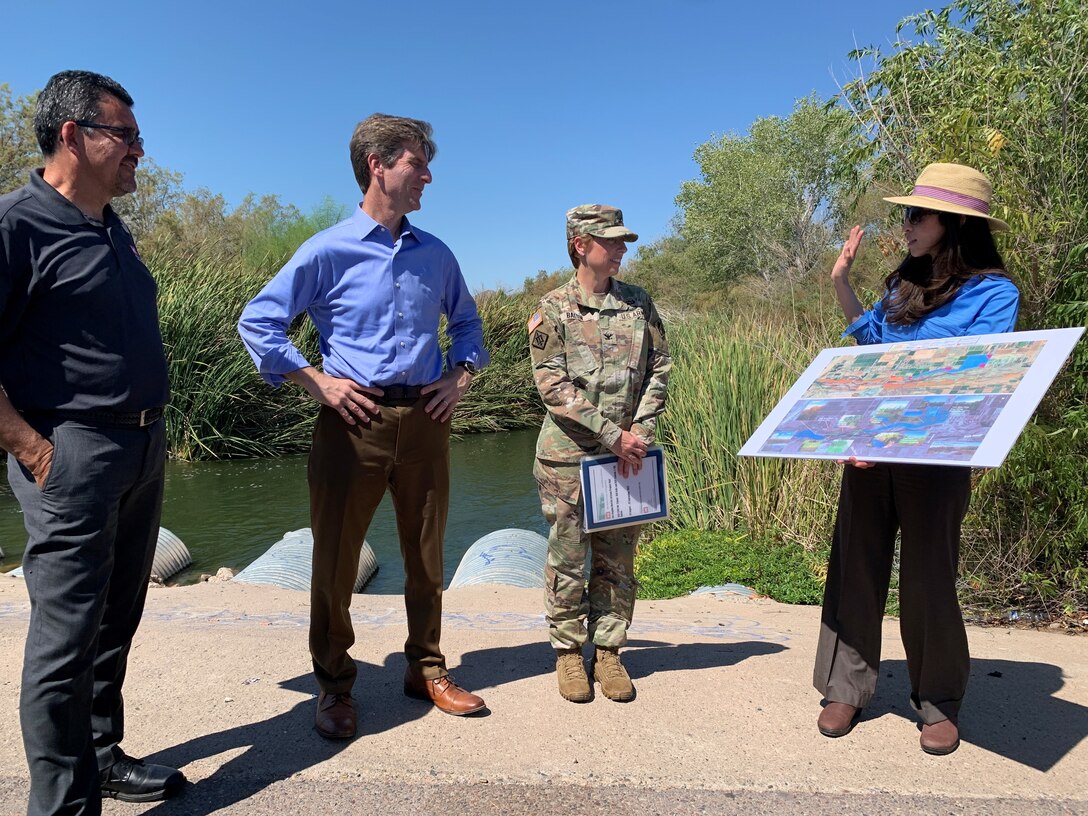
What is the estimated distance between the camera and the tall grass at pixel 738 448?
6910 mm

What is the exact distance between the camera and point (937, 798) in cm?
261

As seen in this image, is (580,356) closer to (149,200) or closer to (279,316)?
(279,316)

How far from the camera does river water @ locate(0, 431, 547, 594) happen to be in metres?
8.34

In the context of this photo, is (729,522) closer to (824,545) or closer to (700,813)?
(824,545)

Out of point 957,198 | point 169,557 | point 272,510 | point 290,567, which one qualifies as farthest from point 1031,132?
point 272,510

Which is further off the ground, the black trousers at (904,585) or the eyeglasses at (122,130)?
the eyeglasses at (122,130)

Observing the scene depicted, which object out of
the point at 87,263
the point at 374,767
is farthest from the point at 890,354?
the point at 87,263

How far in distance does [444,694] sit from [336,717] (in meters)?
0.43

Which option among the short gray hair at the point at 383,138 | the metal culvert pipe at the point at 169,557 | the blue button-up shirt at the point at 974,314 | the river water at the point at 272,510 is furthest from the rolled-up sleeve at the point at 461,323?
the metal culvert pipe at the point at 169,557

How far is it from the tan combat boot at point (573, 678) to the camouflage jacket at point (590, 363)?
85 cm

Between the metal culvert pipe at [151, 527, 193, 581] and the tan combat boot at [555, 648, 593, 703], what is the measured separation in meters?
5.01

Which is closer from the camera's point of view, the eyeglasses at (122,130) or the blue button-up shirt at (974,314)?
the eyeglasses at (122,130)

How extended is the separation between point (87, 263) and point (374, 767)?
6.19 ft

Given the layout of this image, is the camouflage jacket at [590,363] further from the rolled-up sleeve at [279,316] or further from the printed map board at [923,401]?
the rolled-up sleeve at [279,316]
